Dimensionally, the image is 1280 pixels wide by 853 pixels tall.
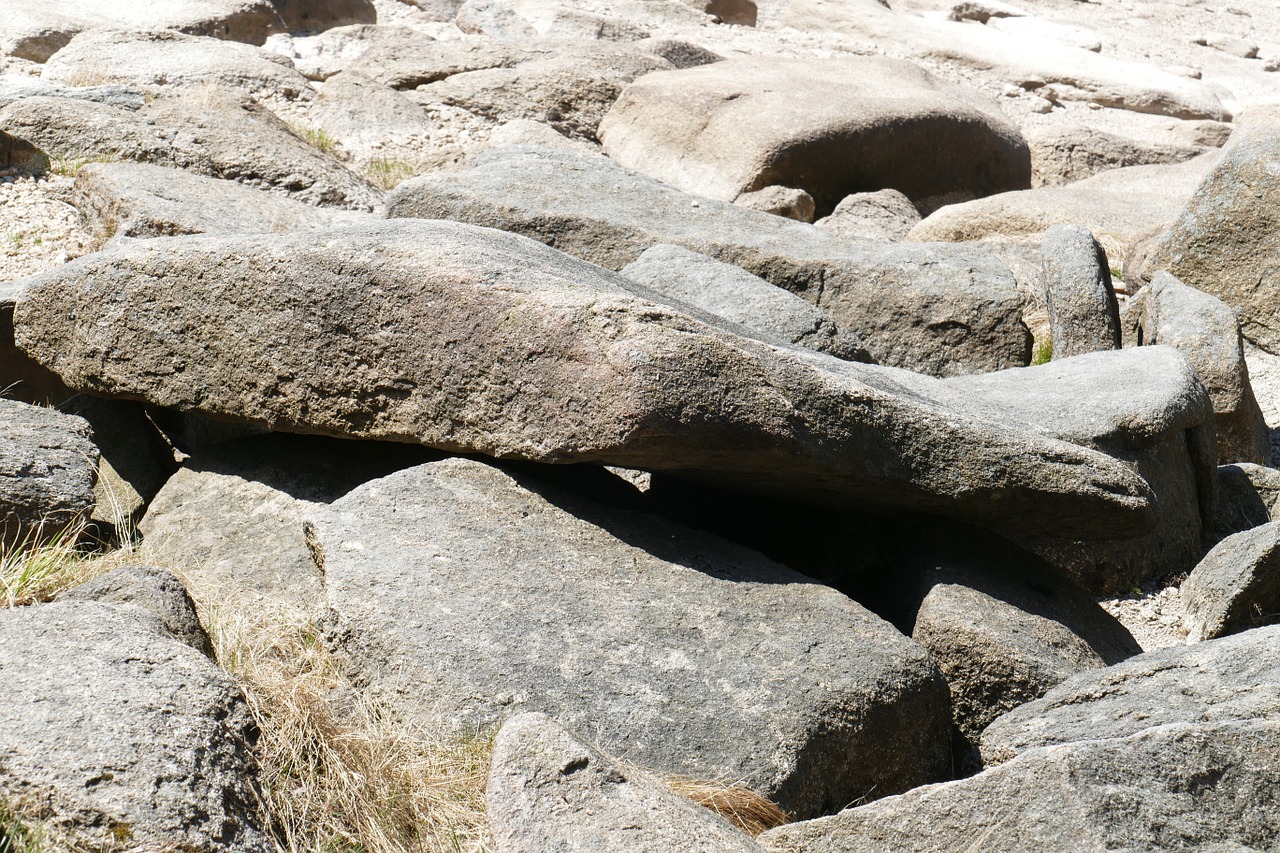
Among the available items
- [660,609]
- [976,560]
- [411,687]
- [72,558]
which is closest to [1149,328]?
[976,560]

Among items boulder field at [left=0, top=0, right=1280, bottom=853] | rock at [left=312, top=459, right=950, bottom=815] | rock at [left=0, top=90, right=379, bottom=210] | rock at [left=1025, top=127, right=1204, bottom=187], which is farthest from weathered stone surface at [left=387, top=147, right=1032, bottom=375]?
rock at [left=1025, top=127, right=1204, bottom=187]

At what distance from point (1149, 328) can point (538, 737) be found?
3.98 metres

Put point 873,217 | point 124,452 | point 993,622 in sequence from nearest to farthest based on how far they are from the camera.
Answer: point 993,622 < point 124,452 < point 873,217

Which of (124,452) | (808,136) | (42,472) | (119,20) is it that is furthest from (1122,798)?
(119,20)

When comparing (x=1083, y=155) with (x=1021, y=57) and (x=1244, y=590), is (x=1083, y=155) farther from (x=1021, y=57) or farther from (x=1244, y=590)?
(x=1244, y=590)

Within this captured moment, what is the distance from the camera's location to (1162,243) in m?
6.21

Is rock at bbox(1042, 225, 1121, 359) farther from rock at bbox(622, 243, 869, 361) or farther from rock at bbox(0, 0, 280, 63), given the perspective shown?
rock at bbox(0, 0, 280, 63)

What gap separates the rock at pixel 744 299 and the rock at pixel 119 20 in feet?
19.2

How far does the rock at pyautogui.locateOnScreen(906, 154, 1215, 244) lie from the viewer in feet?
23.9

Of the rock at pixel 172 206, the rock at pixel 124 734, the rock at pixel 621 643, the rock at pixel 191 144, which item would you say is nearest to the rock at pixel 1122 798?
the rock at pixel 621 643

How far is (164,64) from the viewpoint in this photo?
8398 millimetres

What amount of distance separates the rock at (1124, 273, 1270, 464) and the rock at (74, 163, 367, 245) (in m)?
3.36

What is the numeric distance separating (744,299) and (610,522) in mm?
1766

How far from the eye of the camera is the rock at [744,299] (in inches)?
189
